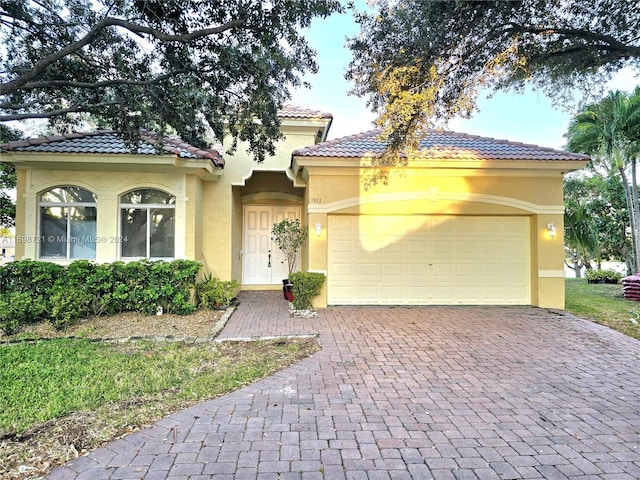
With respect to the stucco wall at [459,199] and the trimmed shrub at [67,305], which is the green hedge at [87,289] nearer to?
the trimmed shrub at [67,305]

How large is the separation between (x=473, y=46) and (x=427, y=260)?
5.42 metres

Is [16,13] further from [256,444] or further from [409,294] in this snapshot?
[409,294]

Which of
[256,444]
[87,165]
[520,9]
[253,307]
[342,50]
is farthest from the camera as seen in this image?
[253,307]

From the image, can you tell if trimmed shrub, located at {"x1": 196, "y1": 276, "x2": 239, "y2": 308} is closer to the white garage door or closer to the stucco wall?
the stucco wall

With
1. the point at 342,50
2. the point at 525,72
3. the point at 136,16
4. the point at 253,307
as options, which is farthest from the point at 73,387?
the point at 525,72

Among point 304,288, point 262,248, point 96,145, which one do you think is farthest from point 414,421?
point 262,248

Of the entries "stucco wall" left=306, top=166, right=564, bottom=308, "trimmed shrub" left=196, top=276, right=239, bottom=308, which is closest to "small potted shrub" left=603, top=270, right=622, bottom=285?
"stucco wall" left=306, top=166, right=564, bottom=308

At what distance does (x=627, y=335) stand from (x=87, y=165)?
12674 mm

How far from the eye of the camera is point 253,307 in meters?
9.43

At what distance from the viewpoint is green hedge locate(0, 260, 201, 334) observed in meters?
7.11

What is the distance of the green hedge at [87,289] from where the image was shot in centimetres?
711

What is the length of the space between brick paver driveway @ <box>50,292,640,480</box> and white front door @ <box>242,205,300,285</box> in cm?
672

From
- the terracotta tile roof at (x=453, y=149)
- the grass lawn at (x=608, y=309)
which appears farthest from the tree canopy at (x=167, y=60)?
the grass lawn at (x=608, y=309)

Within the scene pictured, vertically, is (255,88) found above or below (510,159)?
above
